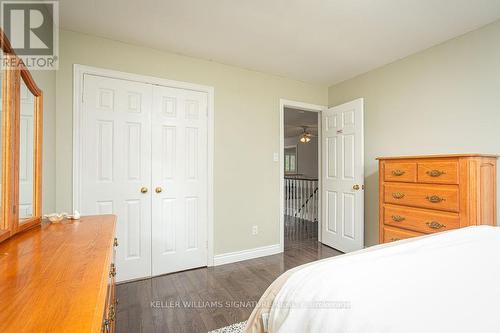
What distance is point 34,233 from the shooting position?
3.75 ft

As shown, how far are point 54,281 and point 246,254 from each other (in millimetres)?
2561

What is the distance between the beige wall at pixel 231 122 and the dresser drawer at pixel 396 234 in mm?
1342

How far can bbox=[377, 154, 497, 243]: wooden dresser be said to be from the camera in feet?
6.04

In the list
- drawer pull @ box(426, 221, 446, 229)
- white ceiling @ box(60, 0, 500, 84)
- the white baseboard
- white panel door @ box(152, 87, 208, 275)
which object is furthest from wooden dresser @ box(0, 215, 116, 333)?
drawer pull @ box(426, 221, 446, 229)

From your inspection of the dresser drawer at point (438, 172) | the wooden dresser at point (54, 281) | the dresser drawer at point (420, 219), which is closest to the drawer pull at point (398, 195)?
the dresser drawer at point (420, 219)

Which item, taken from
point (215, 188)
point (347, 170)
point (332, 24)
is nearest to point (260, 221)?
point (215, 188)

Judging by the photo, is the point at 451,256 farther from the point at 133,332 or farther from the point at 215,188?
the point at 215,188

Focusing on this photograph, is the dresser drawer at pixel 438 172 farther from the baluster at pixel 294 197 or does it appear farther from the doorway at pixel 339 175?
the baluster at pixel 294 197

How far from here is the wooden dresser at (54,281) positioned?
487mm

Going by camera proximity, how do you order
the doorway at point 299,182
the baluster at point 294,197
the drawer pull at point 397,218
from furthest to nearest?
1. the baluster at point 294,197
2. the doorway at point 299,182
3. the drawer pull at point 397,218

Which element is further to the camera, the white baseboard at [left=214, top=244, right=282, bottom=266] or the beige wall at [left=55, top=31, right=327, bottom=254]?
the white baseboard at [left=214, top=244, right=282, bottom=266]

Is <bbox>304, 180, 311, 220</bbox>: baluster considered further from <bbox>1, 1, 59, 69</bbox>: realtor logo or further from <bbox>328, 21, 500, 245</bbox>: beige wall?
Answer: <bbox>1, 1, 59, 69</bbox>: realtor logo

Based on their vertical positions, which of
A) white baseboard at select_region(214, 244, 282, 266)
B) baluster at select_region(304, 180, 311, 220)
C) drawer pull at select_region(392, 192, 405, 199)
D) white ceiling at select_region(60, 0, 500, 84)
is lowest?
white baseboard at select_region(214, 244, 282, 266)

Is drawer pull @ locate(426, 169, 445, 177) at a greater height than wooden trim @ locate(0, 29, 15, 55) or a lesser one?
lesser
